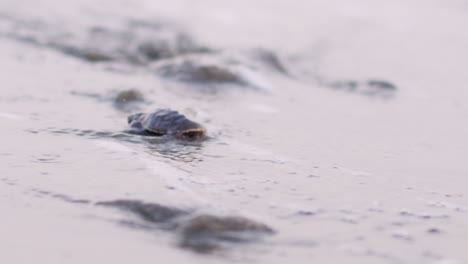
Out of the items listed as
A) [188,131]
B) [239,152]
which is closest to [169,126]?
[188,131]

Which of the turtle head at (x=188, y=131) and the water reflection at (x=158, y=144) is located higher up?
the turtle head at (x=188, y=131)


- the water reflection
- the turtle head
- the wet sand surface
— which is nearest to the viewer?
the wet sand surface

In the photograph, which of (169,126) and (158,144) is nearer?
(158,144)

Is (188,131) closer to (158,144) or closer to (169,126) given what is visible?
(169,126)

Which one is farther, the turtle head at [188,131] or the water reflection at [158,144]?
the turtle head at [188,131]

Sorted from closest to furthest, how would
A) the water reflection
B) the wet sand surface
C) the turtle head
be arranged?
the wet sand surface < the water reflection < the turtle head

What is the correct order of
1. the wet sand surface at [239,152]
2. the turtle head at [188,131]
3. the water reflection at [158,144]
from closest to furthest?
the wet sand surface at [239,152], the water reflection at [158,144], the turtle head at [188,131]
